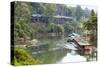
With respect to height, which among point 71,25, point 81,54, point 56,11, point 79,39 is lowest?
point 81,54

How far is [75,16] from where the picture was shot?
7.33ft

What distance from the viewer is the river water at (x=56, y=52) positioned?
208 centimetres

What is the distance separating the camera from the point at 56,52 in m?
2.15

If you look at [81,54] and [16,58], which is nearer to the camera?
[16,58]

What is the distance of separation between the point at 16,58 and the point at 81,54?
72 cm

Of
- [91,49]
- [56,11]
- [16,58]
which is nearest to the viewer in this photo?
[16,58]

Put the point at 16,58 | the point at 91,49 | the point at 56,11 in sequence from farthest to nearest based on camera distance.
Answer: the point at 91,49
the point at 56,11
the point at 16,58

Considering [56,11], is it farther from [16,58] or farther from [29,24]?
[16,58]

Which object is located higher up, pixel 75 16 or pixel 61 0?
pixel 61 0

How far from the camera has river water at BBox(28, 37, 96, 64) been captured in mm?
2076

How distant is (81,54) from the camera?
2.26 metres
